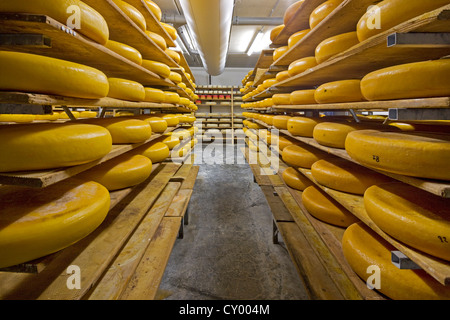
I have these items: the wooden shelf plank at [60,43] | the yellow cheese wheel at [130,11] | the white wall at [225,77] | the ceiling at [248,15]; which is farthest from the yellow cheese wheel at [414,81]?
the white wall at [225,77]

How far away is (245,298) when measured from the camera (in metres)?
1.59

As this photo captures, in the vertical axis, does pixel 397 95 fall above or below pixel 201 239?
above

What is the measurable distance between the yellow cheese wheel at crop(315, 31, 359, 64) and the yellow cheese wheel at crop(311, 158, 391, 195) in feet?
2.71

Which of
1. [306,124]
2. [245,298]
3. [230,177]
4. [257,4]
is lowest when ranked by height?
[245,298]

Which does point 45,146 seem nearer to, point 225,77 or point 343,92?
point 343,92

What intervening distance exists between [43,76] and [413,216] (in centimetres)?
155

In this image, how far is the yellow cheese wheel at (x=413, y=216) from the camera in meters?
0.79

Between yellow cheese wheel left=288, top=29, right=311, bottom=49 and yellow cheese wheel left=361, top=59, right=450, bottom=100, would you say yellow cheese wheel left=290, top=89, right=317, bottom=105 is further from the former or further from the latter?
yellow cheese wheel left=361, top=59, right=450, bottom=100

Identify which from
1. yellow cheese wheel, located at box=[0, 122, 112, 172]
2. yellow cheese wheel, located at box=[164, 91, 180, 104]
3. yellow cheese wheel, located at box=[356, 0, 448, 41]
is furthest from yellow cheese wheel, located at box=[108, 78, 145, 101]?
yellow cheese wheel, located at box=[356, 0, 448, 41]

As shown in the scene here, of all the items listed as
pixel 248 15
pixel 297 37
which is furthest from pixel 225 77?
pixel 297 37

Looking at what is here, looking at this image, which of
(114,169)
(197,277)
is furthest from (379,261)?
(114,169)

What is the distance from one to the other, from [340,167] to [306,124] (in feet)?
2.11

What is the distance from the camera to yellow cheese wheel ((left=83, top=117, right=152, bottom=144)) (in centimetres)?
165
